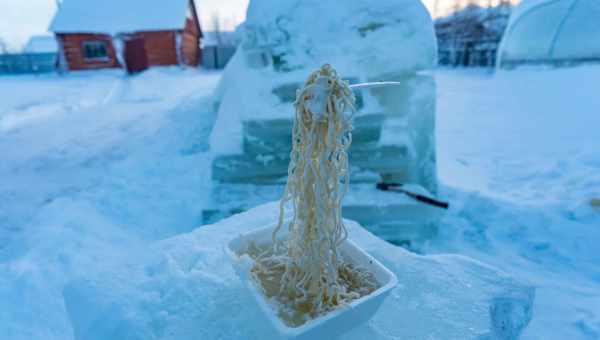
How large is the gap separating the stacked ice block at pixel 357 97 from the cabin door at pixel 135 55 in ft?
44.9

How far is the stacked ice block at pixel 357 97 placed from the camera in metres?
2.88

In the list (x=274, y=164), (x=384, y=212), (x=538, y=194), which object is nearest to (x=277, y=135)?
(x=274, y=164)

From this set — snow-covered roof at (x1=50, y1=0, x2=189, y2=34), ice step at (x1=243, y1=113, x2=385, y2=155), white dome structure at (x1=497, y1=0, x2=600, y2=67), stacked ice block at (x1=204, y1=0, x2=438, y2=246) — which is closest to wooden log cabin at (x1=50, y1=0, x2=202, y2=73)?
snow-covered roof at (x1=50, y1=0, x2=189, y2=34)

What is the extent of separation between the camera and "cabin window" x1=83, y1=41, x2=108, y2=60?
→ 1399 cm

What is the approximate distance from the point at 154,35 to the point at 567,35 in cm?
1489

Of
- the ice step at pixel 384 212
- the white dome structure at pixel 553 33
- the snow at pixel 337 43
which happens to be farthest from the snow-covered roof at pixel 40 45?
the ice step at pixel 384 212

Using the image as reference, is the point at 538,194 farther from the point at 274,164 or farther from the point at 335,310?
the point at 335,310

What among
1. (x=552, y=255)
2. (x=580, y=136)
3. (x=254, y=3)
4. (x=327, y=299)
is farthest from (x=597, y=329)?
(x=580, y=136)

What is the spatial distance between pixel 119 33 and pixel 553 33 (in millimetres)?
15835

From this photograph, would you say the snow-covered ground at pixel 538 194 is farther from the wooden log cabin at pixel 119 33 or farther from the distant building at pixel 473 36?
the wooden log cabin at pixel 119 33

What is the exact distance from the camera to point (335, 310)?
2.85 feet

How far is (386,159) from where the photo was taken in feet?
9.59

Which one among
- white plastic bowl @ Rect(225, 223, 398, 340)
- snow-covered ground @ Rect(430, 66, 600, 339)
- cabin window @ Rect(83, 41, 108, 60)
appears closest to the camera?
white plastic bowl @ Rect(225, 223, 398, 340)

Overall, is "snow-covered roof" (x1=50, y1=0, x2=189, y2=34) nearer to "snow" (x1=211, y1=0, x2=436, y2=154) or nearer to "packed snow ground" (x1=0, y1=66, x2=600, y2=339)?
"packed snow ground" (x1=0, y1=66, x2=600, y2=339)
